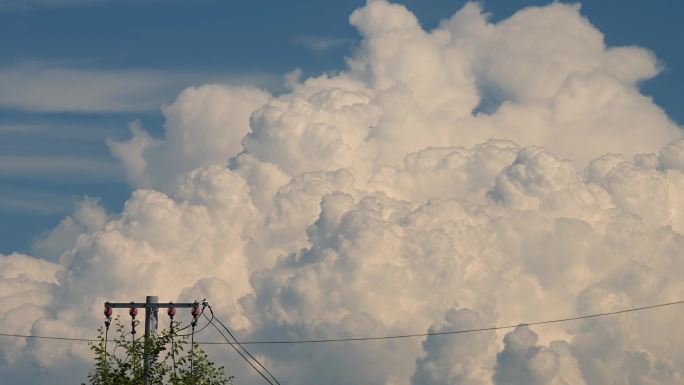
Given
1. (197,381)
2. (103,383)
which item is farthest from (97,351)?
(197,381)

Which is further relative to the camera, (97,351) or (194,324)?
(194,324)

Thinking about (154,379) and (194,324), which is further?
(194,324)

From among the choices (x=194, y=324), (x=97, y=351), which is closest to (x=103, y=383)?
(x=97, y=351)

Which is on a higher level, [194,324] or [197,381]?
[194,324]

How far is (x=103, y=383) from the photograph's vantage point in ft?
202

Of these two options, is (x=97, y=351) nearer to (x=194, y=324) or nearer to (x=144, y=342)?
(x=144, y=342)

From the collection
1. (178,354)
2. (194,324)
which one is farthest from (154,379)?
(194,324)

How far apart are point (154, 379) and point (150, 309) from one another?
3867 mm

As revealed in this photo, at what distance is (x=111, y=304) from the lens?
63312 mm

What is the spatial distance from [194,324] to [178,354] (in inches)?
208

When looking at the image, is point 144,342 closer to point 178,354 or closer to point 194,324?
point 178,354

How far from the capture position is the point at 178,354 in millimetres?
61188

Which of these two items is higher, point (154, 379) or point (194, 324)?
point (194, 324)

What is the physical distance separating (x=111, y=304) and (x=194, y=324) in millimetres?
5538
